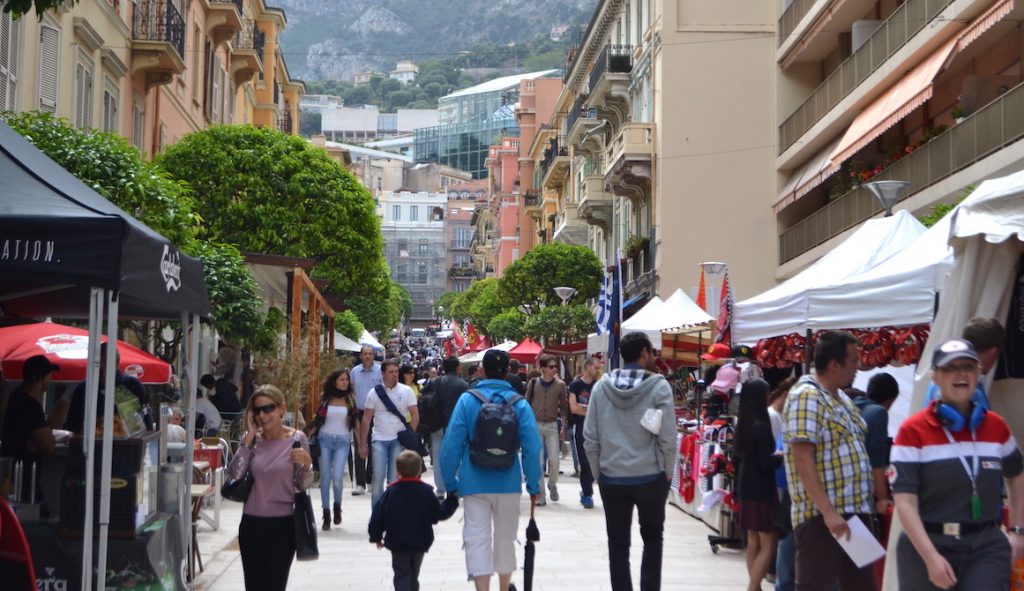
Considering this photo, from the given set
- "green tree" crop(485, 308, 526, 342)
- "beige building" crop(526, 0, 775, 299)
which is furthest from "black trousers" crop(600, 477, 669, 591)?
"green tree" crop(485, 308, 526, 342)

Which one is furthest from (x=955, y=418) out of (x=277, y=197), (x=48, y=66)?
(x=277, y=197)

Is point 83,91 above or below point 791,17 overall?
below

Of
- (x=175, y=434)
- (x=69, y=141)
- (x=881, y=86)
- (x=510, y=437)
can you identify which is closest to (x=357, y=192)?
(x=881, y=86)

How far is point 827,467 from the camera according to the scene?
22.6 feet

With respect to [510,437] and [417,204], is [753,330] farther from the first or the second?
[417,204]

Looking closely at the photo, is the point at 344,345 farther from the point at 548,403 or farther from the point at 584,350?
the point at 548,403

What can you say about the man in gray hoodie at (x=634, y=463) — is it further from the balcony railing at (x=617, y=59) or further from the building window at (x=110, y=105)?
the balcony railing at (x=617, y=59)

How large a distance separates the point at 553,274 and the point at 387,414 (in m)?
40.5

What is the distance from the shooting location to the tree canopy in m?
31.1

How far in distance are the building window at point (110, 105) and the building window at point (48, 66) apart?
341 centimetres

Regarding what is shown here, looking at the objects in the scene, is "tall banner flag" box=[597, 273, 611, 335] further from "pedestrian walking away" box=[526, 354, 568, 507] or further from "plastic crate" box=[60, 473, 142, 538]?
"plastic crate" box=[60, 473, 142, 538]

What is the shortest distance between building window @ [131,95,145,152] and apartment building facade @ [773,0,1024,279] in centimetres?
1442

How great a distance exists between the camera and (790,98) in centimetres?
3684

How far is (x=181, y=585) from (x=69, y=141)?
8.13 metres
